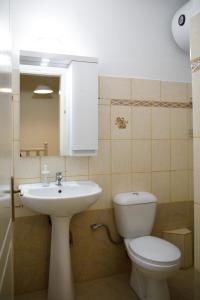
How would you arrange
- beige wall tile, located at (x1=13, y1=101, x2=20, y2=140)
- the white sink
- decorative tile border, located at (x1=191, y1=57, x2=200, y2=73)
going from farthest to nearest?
beige wall tile, located at (x1=13, y1=101, x2=20, y2=140) < the white sink < decorative tile border, located at (x1=191, y1=57, x2=200, y2=73)

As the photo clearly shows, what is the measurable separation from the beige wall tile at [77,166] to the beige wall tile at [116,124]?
0.33m

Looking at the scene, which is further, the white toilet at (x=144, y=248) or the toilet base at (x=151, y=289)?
the toilet base at (x=151, y=289)

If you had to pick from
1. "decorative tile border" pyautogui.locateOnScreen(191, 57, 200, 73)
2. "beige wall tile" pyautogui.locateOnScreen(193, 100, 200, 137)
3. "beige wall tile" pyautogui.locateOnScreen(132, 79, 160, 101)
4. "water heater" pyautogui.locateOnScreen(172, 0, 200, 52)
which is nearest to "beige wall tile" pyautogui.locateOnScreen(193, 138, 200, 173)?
"beige wall tile" pyautogui.locateOnScreen(193, 100, 200, 137)

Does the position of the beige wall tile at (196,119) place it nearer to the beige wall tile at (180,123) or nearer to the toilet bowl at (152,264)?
the toilet bowl at (152,264)

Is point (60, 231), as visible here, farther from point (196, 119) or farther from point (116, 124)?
point (196, 119)

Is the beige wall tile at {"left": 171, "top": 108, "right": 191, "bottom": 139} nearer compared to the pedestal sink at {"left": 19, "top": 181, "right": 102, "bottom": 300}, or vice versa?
the pedestal sink at {"left": 19, "top": 181, "right": 102, "bottom": 300}

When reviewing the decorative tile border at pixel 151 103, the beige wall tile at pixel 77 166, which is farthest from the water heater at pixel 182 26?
the beige wall tile at pixel 77 166

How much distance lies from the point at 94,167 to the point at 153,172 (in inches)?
22.7

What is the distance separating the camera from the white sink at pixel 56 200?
1476mm

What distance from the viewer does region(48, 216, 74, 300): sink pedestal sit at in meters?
1.68

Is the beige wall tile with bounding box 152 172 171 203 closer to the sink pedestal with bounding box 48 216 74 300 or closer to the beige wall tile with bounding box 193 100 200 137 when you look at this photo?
the sink pedestal with bounding box 48 216 74 300

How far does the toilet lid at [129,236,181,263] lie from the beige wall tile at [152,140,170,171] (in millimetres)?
681

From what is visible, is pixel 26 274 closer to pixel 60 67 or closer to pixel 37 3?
pixel 60 67

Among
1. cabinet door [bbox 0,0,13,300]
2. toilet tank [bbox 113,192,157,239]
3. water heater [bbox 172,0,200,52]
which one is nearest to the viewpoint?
cabinet door [bbox 0,0,13,300]
